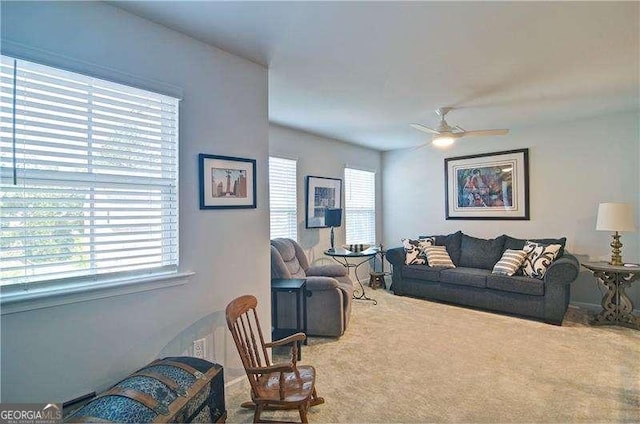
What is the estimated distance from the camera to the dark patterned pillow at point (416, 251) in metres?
4.98

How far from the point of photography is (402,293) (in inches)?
199

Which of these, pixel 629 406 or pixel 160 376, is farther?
pixel 629 406

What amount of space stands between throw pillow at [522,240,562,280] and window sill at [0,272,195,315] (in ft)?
13.0

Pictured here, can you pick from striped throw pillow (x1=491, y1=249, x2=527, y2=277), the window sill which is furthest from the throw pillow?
the window sill

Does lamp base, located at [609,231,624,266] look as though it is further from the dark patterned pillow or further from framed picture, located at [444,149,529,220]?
the dark patterned pillow

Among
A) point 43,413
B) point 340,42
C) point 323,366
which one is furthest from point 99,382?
point 340,42

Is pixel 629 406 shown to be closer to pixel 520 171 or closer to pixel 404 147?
pixel 520 171

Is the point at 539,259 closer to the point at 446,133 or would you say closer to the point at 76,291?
the point at 446,133

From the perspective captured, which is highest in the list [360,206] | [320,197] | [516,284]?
[320,197]

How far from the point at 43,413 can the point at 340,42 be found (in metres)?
2.63

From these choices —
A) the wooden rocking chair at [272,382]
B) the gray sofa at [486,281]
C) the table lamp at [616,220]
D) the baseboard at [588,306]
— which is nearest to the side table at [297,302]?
the wooden rocking chair at [272,382]

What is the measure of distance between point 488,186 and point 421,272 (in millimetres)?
1759

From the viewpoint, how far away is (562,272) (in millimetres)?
3691

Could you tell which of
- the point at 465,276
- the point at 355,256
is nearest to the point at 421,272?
the point at 465,276
